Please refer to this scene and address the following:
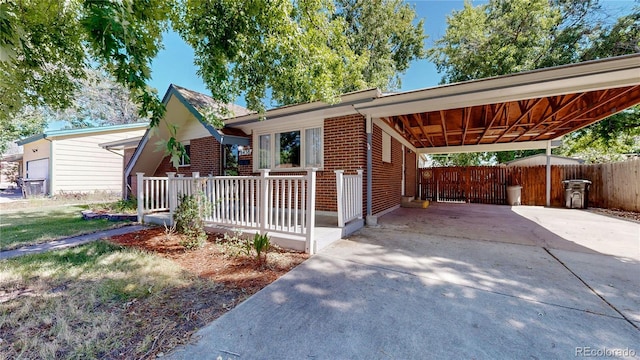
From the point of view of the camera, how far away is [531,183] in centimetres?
1133

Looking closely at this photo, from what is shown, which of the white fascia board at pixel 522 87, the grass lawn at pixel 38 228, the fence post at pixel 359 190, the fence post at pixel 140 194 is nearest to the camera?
the white fascia board at pixel 522 87

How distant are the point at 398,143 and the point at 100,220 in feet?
33.7

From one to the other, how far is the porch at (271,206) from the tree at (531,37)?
15.8 metres

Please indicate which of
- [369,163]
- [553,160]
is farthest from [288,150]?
[553,160]

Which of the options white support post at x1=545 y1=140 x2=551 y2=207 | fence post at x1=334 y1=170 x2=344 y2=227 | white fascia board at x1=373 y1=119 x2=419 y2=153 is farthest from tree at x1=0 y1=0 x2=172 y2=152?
white support post at x1=545 y1=140 x2=551 y2=207

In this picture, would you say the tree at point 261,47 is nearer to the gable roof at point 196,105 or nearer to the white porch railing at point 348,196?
the white porch railing at point 348,196

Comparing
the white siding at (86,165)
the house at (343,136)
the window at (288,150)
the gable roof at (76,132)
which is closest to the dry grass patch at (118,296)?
the house at (343,136)

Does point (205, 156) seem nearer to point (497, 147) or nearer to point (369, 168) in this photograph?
point (369, 168)

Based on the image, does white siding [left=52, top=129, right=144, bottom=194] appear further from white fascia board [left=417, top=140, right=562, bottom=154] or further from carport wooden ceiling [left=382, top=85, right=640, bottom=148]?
white fascia board [left=417, top=140, right=562, bottom=154]

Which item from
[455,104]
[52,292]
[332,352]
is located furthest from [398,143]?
[52,292]

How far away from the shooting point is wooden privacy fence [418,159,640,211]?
8.45 m

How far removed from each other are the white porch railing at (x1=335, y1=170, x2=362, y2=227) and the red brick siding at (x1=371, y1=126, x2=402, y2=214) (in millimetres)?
909

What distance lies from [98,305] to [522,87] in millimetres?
6992

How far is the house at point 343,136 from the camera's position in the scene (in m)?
4.24
